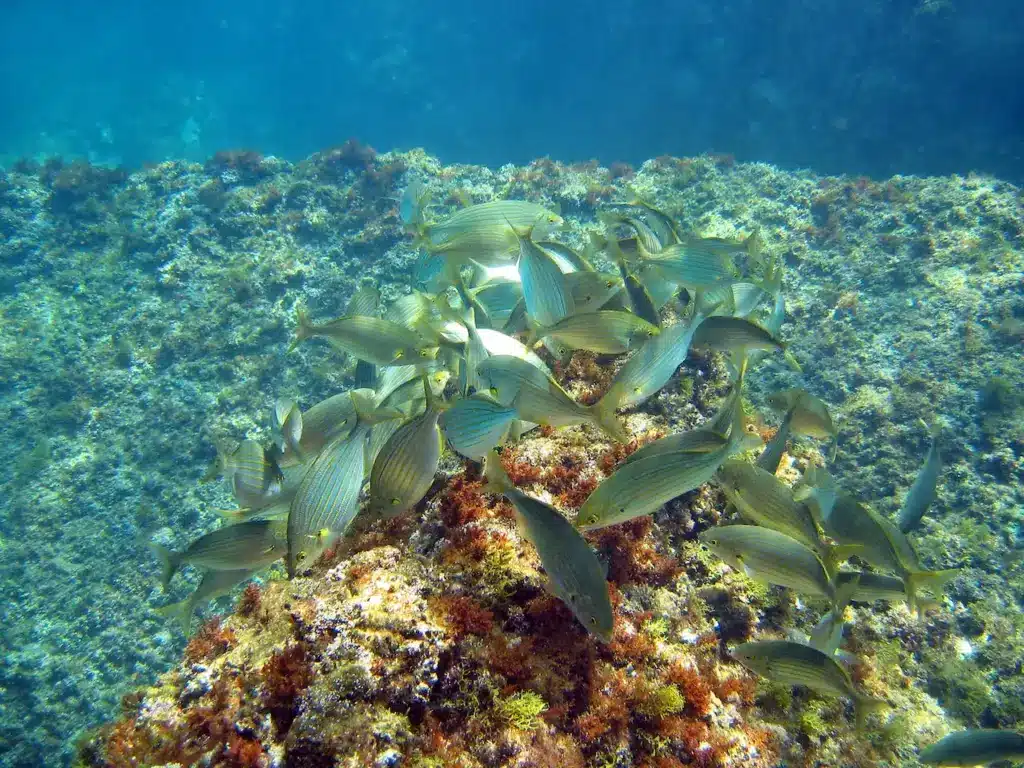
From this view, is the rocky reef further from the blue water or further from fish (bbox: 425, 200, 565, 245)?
the blue water

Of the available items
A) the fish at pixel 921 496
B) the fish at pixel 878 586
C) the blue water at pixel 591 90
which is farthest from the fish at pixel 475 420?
the blue water at pixel 591 90

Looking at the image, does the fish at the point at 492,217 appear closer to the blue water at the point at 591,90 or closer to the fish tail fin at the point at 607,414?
the fish tail fin at the point at 607,414

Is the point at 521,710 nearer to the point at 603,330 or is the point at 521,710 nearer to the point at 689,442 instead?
the point at 689,442

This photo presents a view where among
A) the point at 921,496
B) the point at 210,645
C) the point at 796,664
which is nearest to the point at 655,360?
the point at 796,664

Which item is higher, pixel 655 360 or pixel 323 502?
pixel 655 360

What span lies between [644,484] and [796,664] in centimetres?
120

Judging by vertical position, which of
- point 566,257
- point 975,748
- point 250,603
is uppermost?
point 566,257

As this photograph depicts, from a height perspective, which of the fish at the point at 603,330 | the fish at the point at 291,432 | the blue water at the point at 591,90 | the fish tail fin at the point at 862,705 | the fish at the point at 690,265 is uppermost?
the blue water at the point at 591,90

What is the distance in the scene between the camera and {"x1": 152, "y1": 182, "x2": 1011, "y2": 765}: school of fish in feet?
6.82

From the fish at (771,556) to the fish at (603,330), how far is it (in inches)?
45.3

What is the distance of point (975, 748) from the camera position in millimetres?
2939

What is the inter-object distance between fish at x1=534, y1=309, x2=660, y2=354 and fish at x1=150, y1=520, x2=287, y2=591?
1.80 m

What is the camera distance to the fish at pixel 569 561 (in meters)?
1.87

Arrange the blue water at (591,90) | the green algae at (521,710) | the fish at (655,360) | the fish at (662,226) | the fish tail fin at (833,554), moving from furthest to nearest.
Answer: the blue water at (591,90), the fish at (662,226), the fish at (655,360), the fish tail fin at (833,554), the green algae at (521,710)
